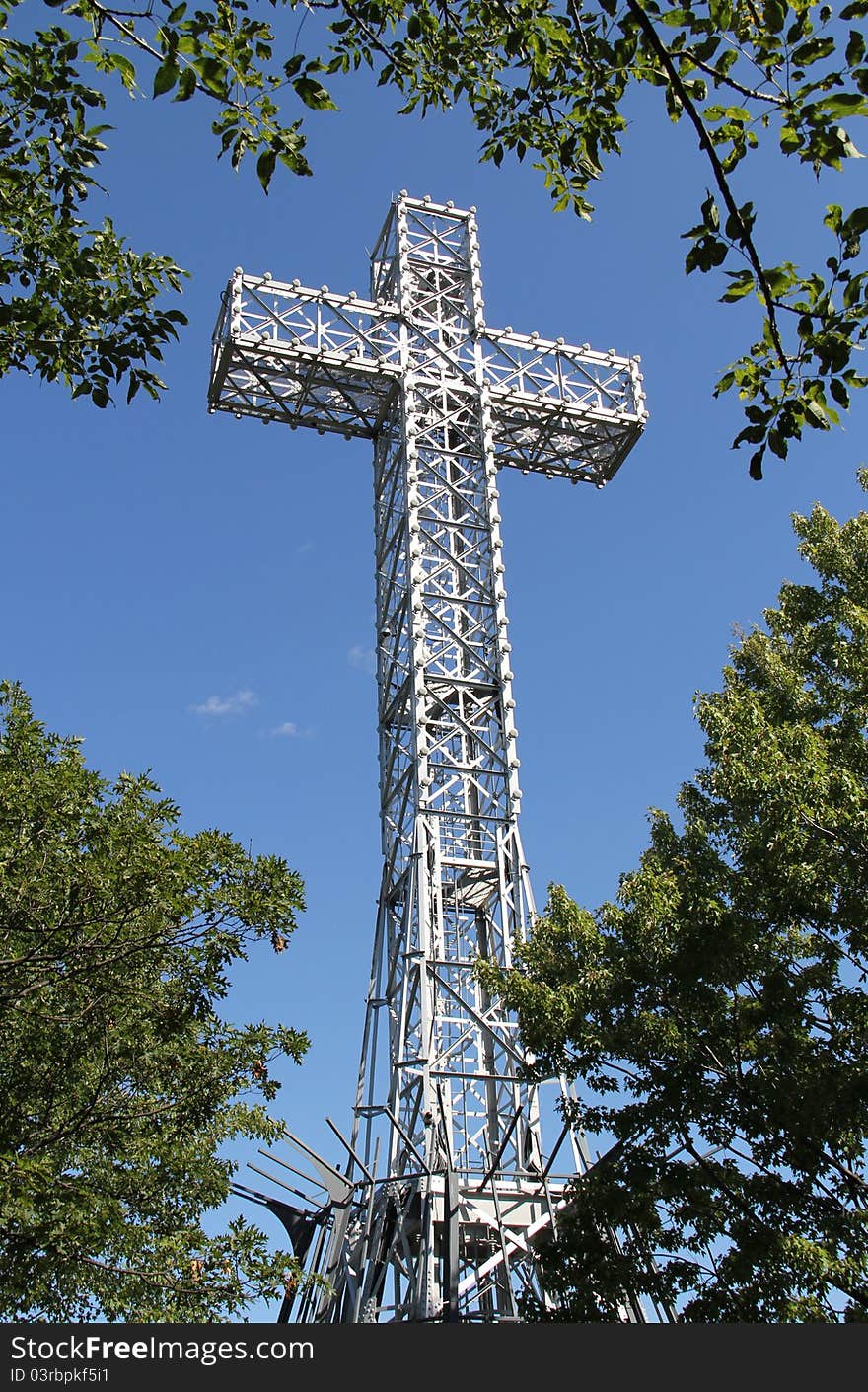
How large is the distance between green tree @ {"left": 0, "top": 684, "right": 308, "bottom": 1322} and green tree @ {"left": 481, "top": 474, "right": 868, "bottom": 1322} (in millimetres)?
2861

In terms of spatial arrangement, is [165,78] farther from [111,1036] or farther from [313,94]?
[111,1036]

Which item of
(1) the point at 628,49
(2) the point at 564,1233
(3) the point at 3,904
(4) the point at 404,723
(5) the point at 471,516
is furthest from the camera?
(5) the point at 471,516

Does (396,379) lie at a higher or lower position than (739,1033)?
higher

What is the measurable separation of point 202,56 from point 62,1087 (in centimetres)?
784

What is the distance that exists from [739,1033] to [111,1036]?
17.6 feet

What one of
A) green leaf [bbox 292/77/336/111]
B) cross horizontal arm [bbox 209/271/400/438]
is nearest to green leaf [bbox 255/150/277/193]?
green leaf [bbox 292/77/336/111]

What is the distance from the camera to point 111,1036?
8859 mm

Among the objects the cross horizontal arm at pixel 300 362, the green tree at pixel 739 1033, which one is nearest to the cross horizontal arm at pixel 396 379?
the cross horizontal arm at pixel 300 362

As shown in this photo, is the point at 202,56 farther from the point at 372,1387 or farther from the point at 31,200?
the point at 372,1387

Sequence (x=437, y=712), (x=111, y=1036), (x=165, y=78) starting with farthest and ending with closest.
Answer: (x=437, y=712) < (x=111, y=1036) < (x=165, y=78)

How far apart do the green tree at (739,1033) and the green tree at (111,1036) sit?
2.86 m

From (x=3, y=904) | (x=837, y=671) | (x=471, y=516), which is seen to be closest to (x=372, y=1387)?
(x=3, y=904)

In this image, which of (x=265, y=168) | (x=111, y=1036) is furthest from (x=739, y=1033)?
(x=265, y=168)

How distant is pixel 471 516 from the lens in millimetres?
17516
